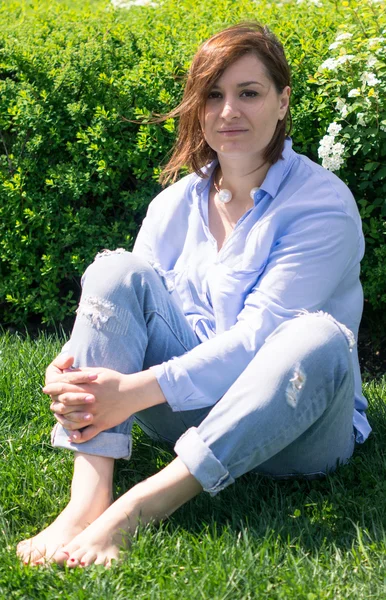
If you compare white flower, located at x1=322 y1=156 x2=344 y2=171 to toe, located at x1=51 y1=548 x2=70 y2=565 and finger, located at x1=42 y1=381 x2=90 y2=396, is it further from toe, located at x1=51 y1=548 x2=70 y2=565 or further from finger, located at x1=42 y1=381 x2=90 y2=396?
toe, located at x1=51 y1=548 x2=70 y2=565

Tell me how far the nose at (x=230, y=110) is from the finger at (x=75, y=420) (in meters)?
1.02

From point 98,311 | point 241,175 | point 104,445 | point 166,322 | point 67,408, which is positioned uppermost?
point 241,175

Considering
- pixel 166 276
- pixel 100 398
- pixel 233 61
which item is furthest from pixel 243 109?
pixel 100 398

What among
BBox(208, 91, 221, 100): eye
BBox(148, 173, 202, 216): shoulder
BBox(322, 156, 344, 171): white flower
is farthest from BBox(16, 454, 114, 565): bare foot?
BBox(322, 156, 344, 171): white flower

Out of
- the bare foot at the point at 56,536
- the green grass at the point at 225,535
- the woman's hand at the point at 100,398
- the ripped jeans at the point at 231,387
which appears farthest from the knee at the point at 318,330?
the bare foot at the point at 56,536

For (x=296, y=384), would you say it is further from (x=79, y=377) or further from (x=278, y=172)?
(x=278, y=172)

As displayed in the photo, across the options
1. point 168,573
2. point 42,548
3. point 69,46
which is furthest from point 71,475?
point 69,46

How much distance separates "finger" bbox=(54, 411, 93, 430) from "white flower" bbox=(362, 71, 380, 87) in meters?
1.95

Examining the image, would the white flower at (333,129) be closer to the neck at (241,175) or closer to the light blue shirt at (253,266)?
the light blue shirt at (253,266)

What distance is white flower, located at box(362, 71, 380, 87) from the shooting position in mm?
3701

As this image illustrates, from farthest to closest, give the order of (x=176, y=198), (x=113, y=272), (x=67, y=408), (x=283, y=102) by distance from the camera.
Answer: (x=176, y=198), (x=283, y=102), (x=113, y=272), (x=67, y=408)

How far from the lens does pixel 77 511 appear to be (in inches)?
101

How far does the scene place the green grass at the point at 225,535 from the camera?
230 cm

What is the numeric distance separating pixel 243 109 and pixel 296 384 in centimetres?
93
